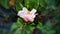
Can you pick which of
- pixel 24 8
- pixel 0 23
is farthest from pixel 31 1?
pixel 0 23

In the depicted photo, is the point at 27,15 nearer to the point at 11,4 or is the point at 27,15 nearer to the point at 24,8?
the point at 24,8

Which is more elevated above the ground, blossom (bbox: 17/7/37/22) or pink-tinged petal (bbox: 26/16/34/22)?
blossom (bbox: 17/7/37/22)

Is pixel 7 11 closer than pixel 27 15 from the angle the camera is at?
No

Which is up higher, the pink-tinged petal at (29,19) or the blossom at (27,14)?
the blossom at (27,14)
